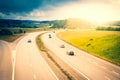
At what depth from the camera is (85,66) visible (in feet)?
146

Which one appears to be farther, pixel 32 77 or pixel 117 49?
pixel 117 49

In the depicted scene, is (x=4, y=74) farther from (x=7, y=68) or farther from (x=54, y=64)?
(x=54, y=64)

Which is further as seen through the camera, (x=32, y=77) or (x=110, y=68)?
(x=110, y=68)

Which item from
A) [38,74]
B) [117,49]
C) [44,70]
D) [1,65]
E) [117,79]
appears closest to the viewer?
[117,79]

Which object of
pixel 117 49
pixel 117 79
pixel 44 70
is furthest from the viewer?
pixel 117 49

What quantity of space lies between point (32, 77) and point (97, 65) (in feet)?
57.2

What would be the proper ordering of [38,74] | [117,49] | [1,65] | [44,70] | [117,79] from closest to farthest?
[117,79] < [38,74] < [44,70] < [1,65] < [117,49]

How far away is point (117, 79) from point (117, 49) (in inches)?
1158

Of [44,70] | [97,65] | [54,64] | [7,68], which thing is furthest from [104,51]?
[7,68]

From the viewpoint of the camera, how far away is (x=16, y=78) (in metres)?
34.0

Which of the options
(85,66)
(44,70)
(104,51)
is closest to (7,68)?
(44,70)

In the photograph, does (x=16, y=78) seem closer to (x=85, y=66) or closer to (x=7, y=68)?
(x=7, y=68)

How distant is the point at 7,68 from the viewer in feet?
139

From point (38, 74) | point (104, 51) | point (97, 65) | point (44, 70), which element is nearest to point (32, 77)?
point (38, 74)
